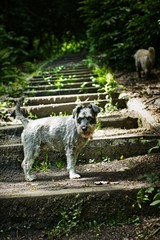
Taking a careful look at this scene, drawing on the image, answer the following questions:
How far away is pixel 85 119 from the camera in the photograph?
395 cm

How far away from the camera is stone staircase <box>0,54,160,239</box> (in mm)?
3500

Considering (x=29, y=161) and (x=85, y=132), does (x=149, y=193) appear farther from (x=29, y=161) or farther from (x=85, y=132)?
(x=29, y=161)

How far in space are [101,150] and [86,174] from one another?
60 centimetres

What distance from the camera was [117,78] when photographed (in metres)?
9.36

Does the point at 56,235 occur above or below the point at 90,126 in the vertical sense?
below

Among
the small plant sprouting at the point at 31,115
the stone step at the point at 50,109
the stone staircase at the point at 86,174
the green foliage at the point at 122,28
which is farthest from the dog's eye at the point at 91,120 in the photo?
the green foliage at the point at 122,28

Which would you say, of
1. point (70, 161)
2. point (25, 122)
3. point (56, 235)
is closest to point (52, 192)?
point (56, 235)

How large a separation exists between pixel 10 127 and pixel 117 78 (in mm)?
4684

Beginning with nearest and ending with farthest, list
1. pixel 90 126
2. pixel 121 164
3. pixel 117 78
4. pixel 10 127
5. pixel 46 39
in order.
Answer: pixel 90 126
pixel 121 164
pixel 10 127
pixel 117 78
pixel 46 39

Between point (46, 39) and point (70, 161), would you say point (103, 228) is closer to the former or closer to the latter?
point (70, 161)

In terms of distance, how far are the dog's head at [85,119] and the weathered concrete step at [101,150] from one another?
796mm

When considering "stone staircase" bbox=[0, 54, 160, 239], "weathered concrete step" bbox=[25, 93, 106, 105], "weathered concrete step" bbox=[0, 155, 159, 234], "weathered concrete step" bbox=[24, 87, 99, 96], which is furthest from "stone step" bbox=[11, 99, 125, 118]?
"weathered concrete step" bbox=[0, 155, 159, 234]

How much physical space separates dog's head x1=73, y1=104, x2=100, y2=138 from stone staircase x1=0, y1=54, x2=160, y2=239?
0.62 metres

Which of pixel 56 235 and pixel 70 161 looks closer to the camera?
pixel 56 235
